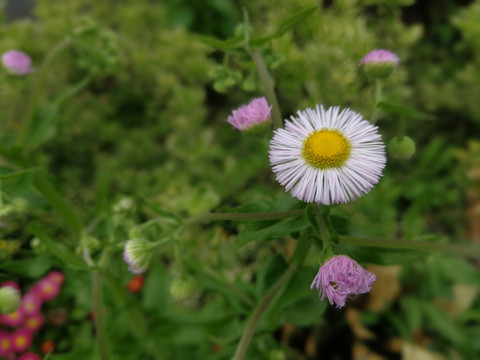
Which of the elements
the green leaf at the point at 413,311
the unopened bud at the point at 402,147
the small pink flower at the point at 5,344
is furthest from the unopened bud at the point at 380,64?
the small pink flower at the point at 5,344

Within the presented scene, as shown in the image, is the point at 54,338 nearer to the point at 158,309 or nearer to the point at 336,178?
the point at 158,309

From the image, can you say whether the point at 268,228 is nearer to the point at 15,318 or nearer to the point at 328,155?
the point at 328,155

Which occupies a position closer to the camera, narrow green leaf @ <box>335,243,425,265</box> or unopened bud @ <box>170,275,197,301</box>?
narrow green leaf @ <box>335,243,425,265</box>

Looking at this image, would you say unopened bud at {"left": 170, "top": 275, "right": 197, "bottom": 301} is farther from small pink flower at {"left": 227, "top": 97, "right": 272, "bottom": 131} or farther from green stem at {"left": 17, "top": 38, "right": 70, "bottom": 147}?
green stem at {"left": 17, "top": 38, "right": 70, "bottom": 147}

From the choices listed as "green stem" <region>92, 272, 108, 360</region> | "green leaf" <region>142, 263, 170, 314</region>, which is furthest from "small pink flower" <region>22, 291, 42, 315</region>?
"green stem" <region>92, 272, 108, 360</region>

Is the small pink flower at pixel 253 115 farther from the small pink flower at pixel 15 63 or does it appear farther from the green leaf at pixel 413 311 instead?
the green leaf at pixel 413 311

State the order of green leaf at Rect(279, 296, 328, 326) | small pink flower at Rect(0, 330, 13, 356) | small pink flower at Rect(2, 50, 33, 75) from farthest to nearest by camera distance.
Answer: small pink flower at Rect(0, 330, 13, 356) → small pink flower at Rect(2, 50, 33, 75) → green leaf at Rect(279, 296, 328, 326)

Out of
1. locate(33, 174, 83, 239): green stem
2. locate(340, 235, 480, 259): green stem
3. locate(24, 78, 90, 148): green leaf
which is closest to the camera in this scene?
locate(340, 235, 480, 259): green stem
